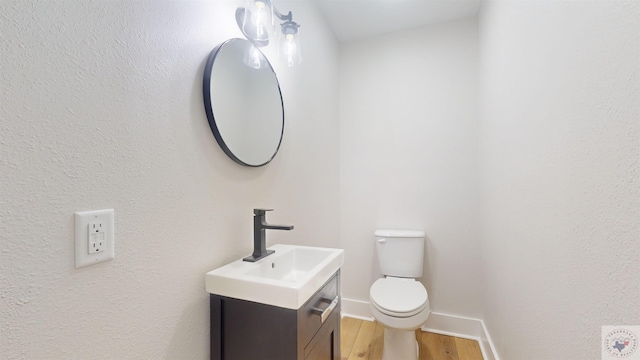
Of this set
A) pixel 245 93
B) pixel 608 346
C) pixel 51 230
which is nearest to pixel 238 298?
pixel 51 230

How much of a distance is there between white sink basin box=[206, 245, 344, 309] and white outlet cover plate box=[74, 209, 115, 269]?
34 cm

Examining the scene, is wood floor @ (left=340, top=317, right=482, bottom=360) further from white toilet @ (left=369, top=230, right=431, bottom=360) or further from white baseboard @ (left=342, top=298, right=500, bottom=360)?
white toilet @ (left=369, top=230, right=431, bottom=360)

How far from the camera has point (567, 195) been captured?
0.82 metres

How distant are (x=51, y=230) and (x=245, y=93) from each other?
817 mm

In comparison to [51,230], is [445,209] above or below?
below

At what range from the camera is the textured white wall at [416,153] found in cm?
212

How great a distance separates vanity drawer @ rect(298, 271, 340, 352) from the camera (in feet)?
2.78

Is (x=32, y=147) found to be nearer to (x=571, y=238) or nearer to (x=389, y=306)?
(x=571, y=238)

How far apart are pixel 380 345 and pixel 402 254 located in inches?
26.8

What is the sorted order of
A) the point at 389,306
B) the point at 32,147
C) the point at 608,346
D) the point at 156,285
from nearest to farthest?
the point at 32,147
the point at 608,346
the point at 156,285
the point at 389,306

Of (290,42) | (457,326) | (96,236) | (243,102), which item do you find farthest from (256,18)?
(457,326)

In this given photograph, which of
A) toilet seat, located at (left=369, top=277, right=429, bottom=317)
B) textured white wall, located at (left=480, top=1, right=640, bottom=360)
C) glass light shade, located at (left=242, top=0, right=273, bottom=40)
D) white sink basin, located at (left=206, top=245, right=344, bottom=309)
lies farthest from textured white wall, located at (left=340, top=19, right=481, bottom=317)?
glass light shade, located at (left=242, top=0, right=273, bottom=40)

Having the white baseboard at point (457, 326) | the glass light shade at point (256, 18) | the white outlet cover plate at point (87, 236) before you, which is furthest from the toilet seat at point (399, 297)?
the glass light shade at point (256, 18)

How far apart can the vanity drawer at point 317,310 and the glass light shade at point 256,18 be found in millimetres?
1122
